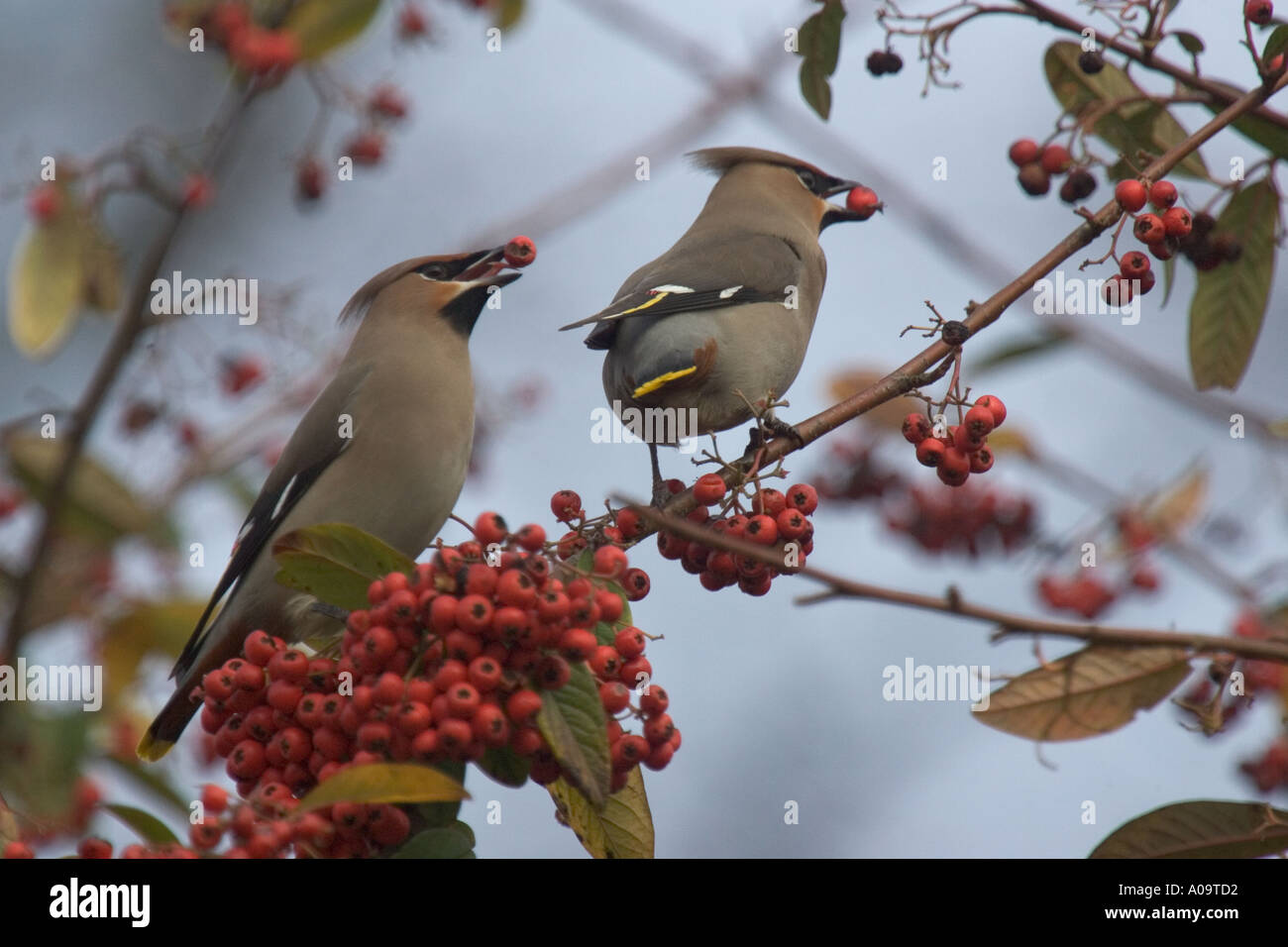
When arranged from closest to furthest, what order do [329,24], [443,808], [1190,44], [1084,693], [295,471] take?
[443,808] → [1084,693] → [1190,44] → [295,471] → [329,24]

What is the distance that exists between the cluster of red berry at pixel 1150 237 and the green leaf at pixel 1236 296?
55 centimetres

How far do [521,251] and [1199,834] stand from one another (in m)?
1.53

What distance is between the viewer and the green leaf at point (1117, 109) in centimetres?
288

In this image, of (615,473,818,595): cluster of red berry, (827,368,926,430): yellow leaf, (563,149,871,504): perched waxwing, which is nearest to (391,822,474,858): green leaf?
(615,473,818,595): cluster of red berry

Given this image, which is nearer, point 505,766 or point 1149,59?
point 505,766

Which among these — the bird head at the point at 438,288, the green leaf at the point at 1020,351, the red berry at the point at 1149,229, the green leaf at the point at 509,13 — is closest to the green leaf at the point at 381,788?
the red berry at the point at 1149,229

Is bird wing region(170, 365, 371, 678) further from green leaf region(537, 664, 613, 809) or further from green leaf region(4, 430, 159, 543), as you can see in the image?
green leaf region(537, 664, 613, 809)

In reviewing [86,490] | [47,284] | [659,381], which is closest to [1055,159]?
[659,381]

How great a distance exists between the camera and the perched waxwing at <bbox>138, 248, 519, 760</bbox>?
3139 millimetres

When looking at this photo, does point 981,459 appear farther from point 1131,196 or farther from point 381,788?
point 381,788

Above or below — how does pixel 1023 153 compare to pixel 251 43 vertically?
below

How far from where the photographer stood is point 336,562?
2107mm

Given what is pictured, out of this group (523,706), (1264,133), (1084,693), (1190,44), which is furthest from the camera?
(1264,133)
